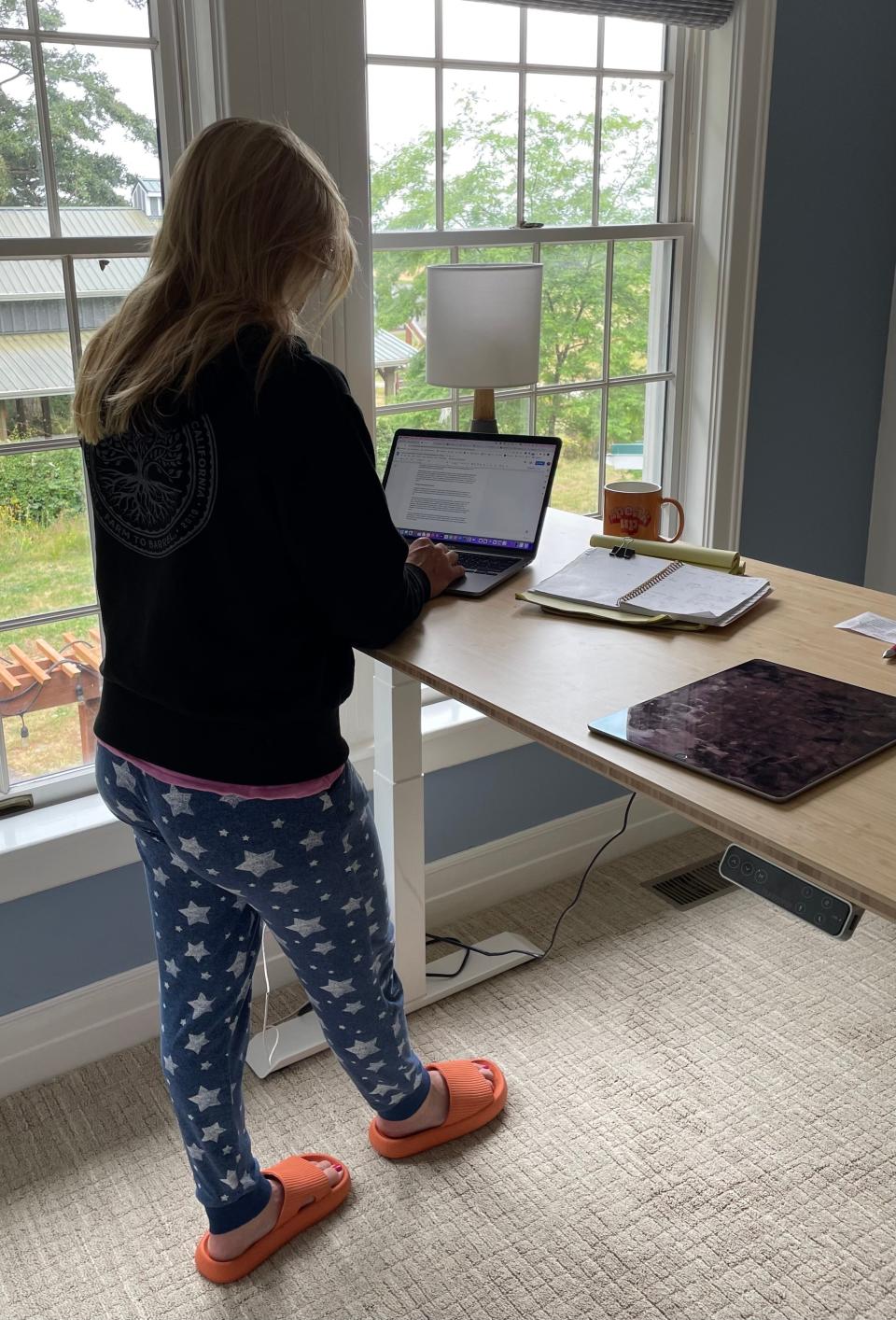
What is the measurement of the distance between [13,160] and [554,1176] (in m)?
1.93

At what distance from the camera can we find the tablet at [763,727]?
127 cm

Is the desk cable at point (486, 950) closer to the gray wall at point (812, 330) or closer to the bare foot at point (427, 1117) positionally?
the gray wall at point (812, 330)

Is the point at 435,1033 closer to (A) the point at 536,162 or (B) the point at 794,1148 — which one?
(B) the point at 794,1148

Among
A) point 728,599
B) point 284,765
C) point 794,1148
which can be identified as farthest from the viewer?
point 794,1148

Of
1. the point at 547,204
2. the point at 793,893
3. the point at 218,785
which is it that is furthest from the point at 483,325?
the point at 793,893

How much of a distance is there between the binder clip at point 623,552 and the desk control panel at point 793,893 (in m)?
0.61

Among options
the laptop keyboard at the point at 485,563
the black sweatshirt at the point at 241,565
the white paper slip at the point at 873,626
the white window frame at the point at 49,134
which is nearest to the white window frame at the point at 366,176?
the white window frame at the point at 49,134

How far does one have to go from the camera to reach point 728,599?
176 centimetres

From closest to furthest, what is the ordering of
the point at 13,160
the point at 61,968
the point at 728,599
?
the point at 728,599, the point at 13,160, the point at 61,968

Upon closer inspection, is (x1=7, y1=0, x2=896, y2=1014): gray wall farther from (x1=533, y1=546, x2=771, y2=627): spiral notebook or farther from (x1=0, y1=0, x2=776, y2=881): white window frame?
(x1=533, y1=546, x2=771, y2=627): spiral notebook

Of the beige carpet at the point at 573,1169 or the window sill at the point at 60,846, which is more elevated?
the window sill at the point at 60,846

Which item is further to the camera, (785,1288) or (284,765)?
(785,1288)

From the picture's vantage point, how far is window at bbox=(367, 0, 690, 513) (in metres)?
2.38

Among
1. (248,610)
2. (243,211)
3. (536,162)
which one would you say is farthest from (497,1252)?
(536,162)
